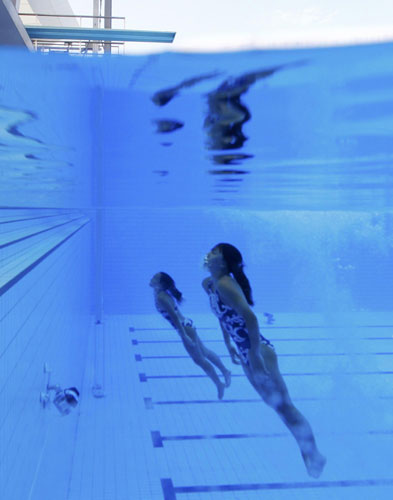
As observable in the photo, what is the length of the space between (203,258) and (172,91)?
3.36 meters

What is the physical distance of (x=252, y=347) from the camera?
16.2ft

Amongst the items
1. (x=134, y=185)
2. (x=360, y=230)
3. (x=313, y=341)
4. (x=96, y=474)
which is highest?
(x=134, y=185)

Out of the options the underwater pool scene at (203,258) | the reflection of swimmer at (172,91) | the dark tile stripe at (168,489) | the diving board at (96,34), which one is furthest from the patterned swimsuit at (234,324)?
the diving board at (96,34)

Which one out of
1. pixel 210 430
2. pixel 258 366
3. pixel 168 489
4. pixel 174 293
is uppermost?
pixel 174 293

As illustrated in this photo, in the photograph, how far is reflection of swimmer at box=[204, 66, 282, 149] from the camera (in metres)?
4.54

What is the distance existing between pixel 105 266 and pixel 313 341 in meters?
5.96

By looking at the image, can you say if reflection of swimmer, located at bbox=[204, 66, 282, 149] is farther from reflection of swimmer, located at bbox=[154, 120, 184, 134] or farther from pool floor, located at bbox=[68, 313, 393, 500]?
pool floor, located at bbox=[68, 313, 393, 500]

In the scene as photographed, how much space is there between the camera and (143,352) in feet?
33.0

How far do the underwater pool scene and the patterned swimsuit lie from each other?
0.16 meters

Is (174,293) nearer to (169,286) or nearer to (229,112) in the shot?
(169,286)

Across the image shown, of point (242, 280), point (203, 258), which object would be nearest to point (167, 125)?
point (242, 280)

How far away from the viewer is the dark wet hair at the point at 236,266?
5236 millimetres

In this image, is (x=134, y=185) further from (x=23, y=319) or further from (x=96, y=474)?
(x=23, y=319)

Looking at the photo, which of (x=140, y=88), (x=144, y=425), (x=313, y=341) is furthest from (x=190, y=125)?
(x=313, y=341)
